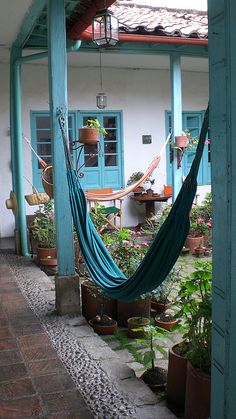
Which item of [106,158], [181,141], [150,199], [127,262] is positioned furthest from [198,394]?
[106,158]

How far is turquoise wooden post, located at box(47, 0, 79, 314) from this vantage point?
348cm

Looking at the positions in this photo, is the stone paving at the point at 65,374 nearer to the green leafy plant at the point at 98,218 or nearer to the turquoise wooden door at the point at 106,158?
the green leafy plant at the point at 98,218

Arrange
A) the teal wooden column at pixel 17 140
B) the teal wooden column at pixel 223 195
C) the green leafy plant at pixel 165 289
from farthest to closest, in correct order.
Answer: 1. the teal wooden column at pixel 17 140
2. the green leafy plant at pixel 165 289
3. the teal wooden column at pixel 223 195

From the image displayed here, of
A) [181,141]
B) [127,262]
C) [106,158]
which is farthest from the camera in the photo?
[106,158]

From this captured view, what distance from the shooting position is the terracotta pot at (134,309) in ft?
12.0

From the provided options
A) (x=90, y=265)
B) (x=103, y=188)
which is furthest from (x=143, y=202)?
(x=90, y=265)

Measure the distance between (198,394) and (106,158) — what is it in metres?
6.00

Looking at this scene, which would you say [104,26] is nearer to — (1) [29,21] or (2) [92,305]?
(1) [29,21]

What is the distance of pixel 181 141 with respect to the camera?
6.18 meters

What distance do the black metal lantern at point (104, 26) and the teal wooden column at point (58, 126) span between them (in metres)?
0.55

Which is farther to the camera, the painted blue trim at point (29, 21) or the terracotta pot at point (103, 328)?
the painted blue trim at point (29, 21)

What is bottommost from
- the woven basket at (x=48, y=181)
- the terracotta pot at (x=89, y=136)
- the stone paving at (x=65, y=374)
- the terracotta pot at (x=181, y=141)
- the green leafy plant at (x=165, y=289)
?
the stone paving at (x=65, y=374)

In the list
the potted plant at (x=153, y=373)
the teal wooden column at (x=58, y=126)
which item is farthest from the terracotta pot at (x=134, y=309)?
the potted plant at (x=153, y=373)

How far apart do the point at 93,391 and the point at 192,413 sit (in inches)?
22.0
